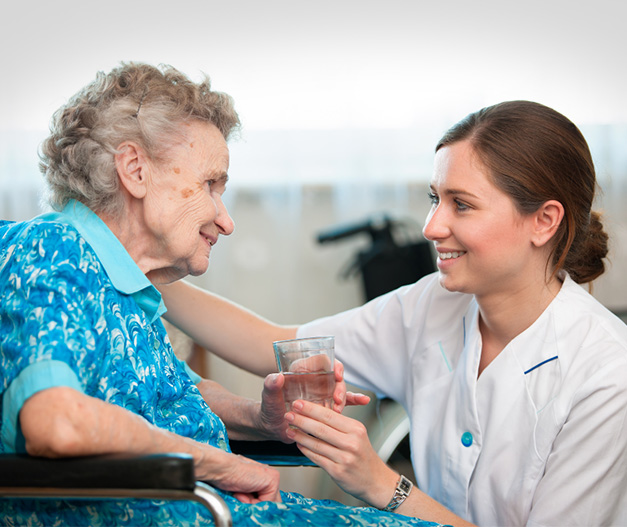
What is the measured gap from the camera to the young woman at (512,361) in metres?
1.29

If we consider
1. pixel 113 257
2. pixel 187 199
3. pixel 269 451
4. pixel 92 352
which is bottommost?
pixel 269 451

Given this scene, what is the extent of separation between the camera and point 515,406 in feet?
4.66

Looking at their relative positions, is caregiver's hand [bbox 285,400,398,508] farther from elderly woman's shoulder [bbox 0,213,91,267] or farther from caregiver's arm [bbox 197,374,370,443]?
elderly woman's shoulder [bbox 0,213,91,267]

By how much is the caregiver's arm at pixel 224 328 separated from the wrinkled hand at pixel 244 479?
54cm

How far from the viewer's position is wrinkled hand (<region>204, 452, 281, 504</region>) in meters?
1.12

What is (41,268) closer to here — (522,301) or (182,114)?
(182,114)

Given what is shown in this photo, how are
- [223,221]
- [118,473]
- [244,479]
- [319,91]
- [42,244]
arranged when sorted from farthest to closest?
[319,91], [223,221], [244,479], [42,244], [118,473]

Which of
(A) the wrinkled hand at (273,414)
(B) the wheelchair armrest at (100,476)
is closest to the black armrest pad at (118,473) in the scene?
(B) the wheelchair armrest at (100,476)

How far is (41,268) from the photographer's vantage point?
1008 millimetres

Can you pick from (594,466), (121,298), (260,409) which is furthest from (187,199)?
(594,466)

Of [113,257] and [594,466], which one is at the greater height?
[113,257]

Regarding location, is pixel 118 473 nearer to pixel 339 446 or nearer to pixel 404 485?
pixel 339 446

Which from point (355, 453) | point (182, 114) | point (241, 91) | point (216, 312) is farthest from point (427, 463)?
point (241, 91)

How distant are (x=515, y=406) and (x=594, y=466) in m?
0.19
